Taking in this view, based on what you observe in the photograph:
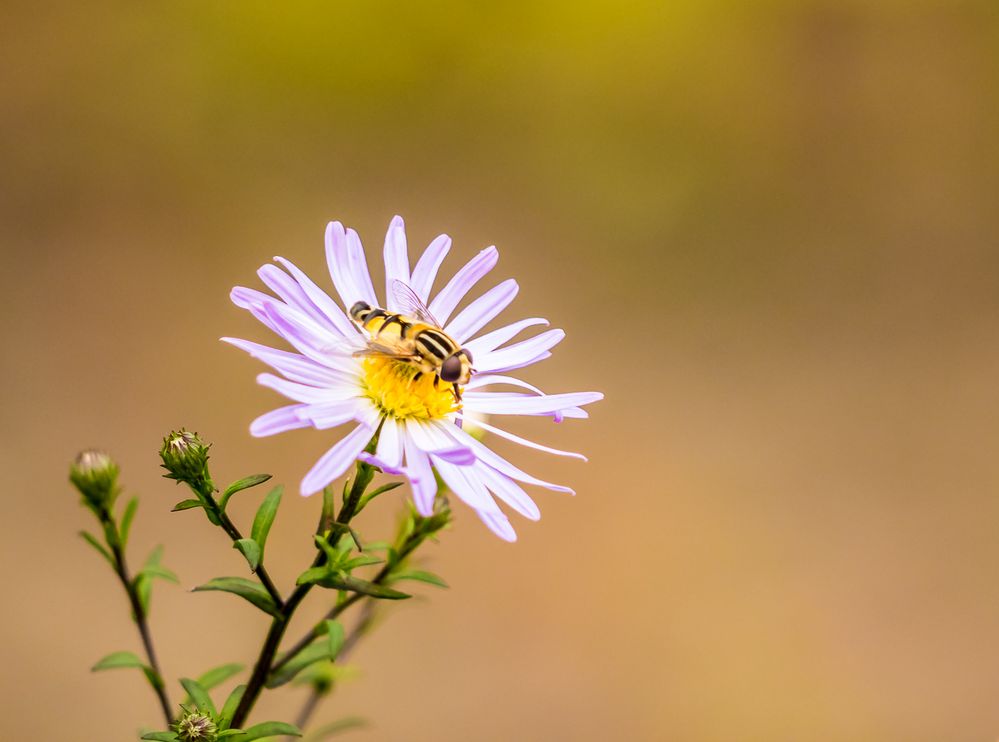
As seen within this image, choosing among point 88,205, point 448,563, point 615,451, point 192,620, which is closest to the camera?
point 192,620

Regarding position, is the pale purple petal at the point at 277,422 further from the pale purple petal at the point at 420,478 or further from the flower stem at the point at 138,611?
the flower stem at the point at 138,611

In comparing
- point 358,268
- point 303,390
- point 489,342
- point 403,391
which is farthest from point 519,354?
point 303,390

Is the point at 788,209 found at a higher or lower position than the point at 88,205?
higher

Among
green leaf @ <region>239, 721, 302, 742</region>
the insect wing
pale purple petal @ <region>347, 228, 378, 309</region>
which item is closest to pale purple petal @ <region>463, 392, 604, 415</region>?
the insect wing

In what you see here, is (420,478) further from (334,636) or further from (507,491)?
(334,636)

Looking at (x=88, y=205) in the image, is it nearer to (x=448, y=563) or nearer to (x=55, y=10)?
(x=55, y=10)

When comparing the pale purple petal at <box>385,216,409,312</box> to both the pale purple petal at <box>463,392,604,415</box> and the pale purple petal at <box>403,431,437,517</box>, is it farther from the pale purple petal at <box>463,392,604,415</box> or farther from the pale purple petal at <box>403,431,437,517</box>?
the pale purple petal at <box>403,431,437,517</box>

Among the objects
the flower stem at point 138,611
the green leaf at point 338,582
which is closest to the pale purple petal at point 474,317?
the green leaf at point 338,582

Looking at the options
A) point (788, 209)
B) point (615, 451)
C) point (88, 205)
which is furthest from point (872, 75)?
point (88, 205)
